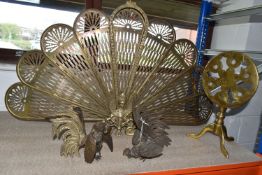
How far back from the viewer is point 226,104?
955 mm

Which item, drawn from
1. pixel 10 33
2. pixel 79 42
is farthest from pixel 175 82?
pixel 10 33

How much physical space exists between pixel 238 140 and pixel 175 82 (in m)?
0.78

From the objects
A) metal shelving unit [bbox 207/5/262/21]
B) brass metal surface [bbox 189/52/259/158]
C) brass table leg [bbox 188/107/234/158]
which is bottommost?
brass table leg [bbox 188/107/234/158]

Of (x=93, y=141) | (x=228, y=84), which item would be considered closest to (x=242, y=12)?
(x=228, y=84)

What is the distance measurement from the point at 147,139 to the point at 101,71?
1.22 ft

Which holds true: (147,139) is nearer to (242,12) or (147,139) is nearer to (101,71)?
(101,71)

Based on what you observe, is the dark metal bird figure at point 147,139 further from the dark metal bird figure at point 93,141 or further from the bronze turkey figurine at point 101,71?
the dark metal bird figure at point 93,141

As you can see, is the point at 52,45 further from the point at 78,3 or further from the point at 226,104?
the point at 226,104

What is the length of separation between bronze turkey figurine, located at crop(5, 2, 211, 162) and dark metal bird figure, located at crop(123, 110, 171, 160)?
0.01 meters

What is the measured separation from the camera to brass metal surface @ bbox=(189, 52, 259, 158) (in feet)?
2.95

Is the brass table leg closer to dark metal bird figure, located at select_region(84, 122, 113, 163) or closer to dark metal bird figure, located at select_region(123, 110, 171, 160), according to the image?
dark metal bird figure, located at select_region(123, 110, 171, 160)

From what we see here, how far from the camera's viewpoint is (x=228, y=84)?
3.15 ft

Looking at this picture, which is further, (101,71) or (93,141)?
(101,71)

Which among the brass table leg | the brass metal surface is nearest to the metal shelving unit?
the brass metal surface
